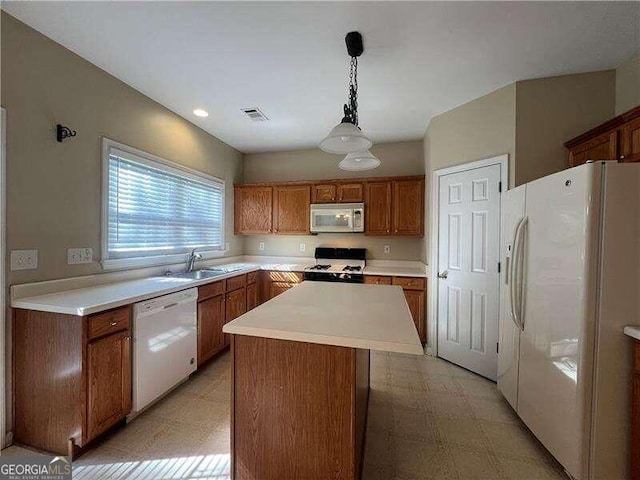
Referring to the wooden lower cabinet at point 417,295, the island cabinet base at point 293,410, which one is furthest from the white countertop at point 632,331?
the wooden lower cabinet at point 417,295

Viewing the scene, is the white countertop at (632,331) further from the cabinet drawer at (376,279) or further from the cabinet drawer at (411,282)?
the cabinet drawer at (376,279)

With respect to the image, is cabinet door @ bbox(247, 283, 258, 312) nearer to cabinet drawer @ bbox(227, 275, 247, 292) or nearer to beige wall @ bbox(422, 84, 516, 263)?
cabinet drawer @ bbox(227, 275, 247, 292)

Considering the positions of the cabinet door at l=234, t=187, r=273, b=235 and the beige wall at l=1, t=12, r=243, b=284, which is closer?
the beige wall at l=1, t=12, r=243, b=284

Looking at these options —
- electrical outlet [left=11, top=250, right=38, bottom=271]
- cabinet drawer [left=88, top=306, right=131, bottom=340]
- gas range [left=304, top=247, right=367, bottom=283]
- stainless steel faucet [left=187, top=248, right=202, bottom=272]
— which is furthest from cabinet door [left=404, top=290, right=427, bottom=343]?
electrical outlet [left=11, top=250, right=38, bottom=271]

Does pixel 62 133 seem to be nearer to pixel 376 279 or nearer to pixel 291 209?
pixel 291 209

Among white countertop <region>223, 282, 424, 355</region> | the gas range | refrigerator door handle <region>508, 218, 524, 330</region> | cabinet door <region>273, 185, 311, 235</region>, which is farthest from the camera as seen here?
cabinet door <region>273, 185, 311, 235</region>

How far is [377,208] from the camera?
3758 millimetres

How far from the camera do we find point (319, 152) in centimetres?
429

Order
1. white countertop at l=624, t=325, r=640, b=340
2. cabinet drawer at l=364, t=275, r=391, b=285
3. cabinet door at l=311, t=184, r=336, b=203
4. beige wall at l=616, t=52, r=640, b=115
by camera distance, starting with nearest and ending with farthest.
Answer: white countertop at l=624, t=325, r=640, b=340 → beige wall at l=616, t=52, r=640, b=115 → cabinet drawer at l=364, t=275, r=391, b=285 → cabinet door at l=311, t=184, r=336, b=203

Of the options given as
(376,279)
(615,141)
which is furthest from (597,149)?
(376,279)

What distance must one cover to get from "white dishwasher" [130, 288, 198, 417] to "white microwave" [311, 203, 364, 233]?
76.3 inches

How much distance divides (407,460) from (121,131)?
3346mm

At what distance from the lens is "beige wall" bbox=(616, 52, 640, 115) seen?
204cm

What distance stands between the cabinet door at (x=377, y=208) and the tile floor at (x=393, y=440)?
1915 millimetres
